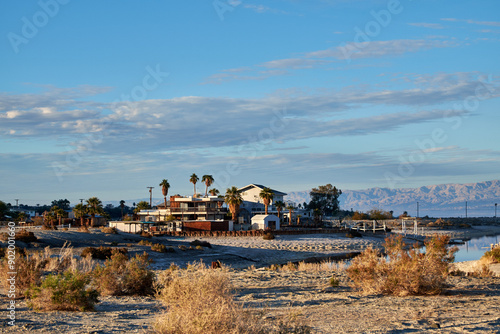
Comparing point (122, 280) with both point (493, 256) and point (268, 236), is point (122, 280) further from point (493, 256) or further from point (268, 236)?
point (268, 236)

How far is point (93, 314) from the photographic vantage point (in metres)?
13.1

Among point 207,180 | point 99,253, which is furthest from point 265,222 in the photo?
point 99,253

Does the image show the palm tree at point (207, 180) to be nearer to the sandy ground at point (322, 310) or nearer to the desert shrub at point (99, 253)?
the desert shrub at point (99, 253)

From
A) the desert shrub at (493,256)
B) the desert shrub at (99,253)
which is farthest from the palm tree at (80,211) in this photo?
the desert shrub at (493,256)

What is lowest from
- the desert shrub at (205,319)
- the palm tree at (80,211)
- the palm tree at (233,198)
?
the desert shrub at (205,319)

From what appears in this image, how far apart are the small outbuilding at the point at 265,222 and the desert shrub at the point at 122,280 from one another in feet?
177

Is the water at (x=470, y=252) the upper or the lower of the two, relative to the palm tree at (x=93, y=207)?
lower

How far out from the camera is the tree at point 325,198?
13350 cm

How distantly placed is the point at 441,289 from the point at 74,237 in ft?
126

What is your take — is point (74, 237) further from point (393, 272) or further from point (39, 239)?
point (393, 272)

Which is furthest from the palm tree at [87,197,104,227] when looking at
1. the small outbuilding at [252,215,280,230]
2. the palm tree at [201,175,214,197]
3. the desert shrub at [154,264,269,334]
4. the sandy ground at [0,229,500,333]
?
the desert shrub at [154,264,269,334]

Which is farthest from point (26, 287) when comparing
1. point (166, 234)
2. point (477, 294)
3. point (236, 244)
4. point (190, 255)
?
point (166, 234)

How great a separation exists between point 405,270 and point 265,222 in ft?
183

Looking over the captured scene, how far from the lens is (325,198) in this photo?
13375 centimetres
